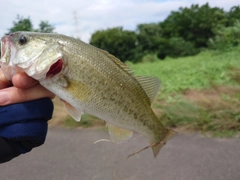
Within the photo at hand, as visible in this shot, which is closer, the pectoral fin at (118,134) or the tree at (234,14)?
the pectoral fin at (118,134)

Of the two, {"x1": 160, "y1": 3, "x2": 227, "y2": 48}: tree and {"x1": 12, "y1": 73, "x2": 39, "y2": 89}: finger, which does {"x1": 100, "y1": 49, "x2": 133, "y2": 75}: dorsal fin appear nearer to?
{"x1": 12, "y1": 73, "x2": 39, "y2": 89}: finger

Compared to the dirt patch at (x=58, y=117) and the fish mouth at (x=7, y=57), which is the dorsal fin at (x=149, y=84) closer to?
the fish mouth at (x=7, y=57)

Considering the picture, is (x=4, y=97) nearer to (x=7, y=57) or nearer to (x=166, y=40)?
(x=7, y=57)

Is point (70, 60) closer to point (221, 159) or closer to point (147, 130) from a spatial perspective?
point (147, 130)

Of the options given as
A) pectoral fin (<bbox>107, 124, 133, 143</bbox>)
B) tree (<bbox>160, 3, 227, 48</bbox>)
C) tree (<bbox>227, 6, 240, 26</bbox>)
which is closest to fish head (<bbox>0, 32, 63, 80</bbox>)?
pectoral fin (<bbox>107, 124, 133, 143</bbox>)

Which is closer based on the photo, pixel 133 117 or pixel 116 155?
pixel 133 117

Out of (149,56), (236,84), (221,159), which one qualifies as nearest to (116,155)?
(221,159)

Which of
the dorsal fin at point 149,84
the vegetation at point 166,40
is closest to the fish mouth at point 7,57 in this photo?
the dorsal fin at point 149,84

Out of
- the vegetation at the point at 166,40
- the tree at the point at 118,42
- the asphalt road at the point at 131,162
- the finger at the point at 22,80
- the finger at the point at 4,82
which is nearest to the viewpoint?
the finger at the point at 22,80
